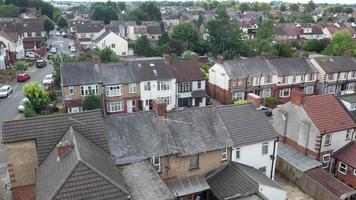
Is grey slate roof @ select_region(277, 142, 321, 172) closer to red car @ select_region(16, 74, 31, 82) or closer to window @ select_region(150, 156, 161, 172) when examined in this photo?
window @ select_region(150, 156, 161, 172)

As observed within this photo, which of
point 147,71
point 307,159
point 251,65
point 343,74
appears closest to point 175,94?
point 147,71

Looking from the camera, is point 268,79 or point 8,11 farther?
point 8,11

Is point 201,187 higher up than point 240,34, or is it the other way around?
point 240,34

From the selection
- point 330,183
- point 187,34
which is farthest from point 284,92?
point 187,34

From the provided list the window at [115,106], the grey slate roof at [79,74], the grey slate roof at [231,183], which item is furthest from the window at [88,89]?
the grey slate roof at [231,183]

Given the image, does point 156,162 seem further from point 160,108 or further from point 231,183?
point 231,183

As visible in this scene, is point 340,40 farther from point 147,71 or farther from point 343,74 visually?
point 147,71
